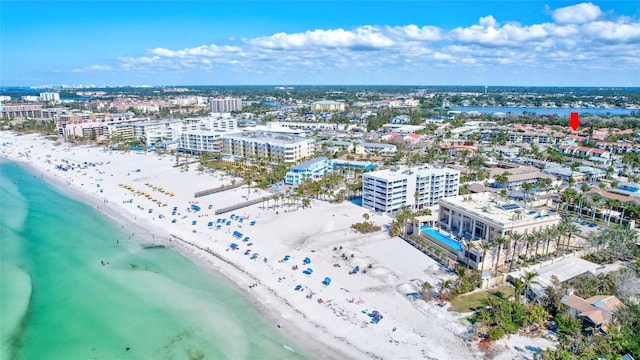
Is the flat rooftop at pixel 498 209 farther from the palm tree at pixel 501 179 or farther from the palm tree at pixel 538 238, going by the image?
the palm tree at pixel 501 179

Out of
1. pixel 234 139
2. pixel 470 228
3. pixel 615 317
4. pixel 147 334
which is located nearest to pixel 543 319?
pixel 615 317

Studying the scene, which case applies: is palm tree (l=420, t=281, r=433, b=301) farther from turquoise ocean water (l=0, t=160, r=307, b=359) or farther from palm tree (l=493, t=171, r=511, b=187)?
palm tree (l=493, t=171, r=511, b=187)

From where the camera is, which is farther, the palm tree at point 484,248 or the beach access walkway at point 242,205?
the beach access walkway at point 242,205

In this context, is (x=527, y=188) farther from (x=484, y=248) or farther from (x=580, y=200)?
(x=484, y=248)

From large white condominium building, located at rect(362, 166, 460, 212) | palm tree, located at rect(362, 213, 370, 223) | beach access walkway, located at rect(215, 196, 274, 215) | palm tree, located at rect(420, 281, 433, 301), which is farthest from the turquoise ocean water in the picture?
large white condominium building, located at rect(362, 166, 460, 212)

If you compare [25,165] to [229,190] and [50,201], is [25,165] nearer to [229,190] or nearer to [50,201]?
[50,201]

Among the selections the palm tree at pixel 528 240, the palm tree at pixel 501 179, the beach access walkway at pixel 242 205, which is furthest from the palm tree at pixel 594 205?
the beach access walkway at pixel 242 205

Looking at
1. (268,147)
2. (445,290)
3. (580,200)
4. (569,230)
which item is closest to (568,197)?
(580,200)
